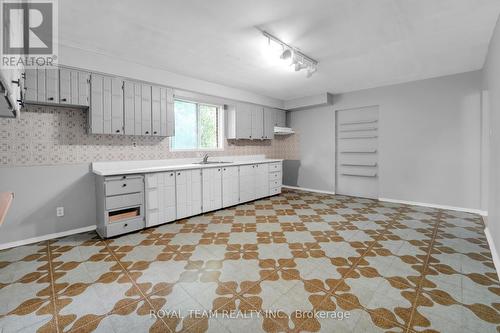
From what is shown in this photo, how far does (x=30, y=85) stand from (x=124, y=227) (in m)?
2.19

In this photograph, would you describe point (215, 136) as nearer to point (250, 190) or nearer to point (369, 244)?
point (250, 190)

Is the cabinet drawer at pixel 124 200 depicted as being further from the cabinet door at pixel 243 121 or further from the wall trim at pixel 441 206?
the wall trim at pixel 441 206

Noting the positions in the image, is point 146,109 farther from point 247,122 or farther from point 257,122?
point 257,122

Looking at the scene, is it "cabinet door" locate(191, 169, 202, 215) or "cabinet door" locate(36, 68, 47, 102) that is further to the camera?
"cabinet door" locate(191, 169, 202, 215)

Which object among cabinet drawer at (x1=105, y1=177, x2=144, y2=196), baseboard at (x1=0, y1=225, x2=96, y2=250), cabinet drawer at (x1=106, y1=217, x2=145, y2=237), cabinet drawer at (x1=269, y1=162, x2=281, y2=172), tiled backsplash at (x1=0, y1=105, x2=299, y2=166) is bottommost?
baseboard at (x1=0, y1=225, x2=96, y2=250)

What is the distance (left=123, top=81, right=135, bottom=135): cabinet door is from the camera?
12.2 ft

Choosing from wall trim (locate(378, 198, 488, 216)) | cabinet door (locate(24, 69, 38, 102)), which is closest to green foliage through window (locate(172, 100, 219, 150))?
cabinet door (locate(24, 69, 38, 102))

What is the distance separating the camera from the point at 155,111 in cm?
407

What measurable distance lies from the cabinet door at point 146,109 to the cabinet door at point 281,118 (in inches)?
150

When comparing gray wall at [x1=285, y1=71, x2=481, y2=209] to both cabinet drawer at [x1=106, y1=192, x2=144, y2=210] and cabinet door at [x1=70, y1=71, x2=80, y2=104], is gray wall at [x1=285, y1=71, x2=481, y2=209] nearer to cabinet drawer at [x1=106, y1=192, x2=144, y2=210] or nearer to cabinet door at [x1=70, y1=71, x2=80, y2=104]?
cabinet drawer at [x1=106, y1=192, x2=144, y2=210]

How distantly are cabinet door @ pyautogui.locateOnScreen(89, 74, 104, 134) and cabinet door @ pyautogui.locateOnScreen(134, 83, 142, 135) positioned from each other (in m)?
0.49

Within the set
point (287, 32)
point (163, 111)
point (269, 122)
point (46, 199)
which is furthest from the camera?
point (269, 122)

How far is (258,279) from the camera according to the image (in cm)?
220

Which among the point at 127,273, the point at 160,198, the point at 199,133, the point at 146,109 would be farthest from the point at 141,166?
the point at 127,273
